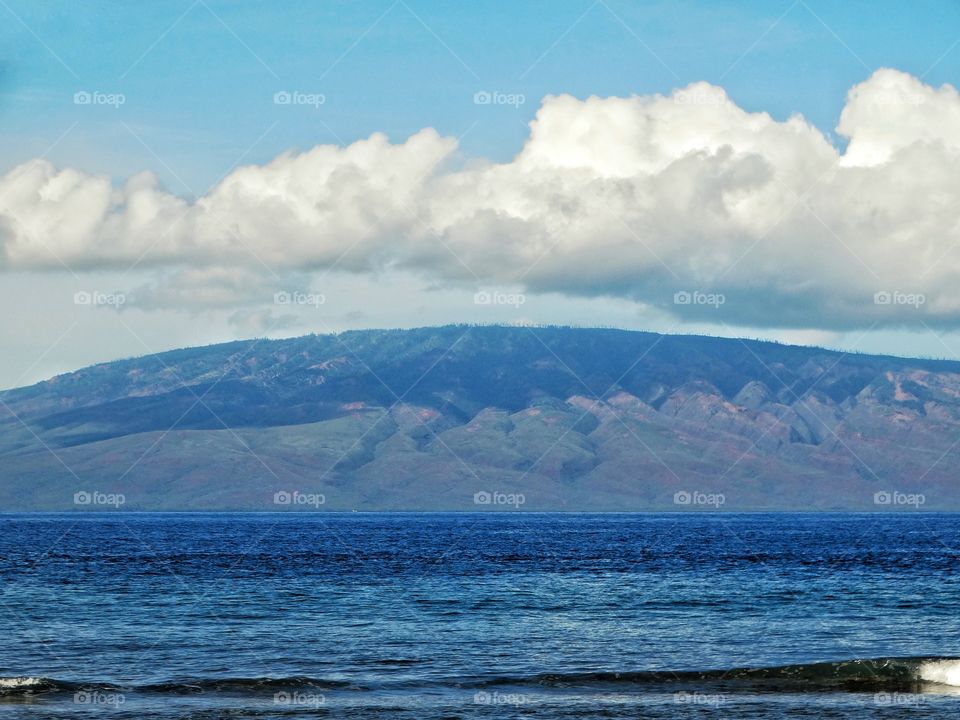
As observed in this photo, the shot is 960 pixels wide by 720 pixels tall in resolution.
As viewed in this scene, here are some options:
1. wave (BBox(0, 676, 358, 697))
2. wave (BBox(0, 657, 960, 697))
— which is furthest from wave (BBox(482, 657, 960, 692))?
wave (BBox(0, 676, 358, 697))

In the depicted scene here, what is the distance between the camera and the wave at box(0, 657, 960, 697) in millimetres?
47062

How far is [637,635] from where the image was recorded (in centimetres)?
6097

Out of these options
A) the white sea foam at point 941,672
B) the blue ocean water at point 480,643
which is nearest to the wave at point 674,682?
the white sea foam at point 941,672

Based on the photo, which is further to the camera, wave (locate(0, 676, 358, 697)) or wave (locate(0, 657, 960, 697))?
wave (locate(0, 657, 960, 697))

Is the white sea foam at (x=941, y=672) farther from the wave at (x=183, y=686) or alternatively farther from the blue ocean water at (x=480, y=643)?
the wave at (x=183, y=686)

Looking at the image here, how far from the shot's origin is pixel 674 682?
48.6 meters

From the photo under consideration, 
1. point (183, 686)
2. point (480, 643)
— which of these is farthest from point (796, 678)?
point (183, 686)

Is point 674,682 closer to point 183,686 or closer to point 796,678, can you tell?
point 796,678

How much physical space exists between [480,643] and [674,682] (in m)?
12.3

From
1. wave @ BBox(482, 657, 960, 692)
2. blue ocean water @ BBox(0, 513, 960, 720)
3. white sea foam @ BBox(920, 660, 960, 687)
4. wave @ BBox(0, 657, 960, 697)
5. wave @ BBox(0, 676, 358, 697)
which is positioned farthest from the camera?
white sea foam @ BBox(920, 660, 960, 687)

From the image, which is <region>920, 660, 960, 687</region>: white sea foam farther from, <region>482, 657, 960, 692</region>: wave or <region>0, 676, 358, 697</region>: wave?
<region>0, 676, 358, 697</region>: wave

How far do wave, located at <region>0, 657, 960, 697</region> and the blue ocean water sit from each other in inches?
5.4

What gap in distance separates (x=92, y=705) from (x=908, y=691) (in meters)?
29.1

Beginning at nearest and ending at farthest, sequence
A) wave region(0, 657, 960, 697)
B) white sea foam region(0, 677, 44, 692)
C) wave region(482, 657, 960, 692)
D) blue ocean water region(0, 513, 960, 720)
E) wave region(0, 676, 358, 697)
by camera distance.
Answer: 1. blue ocean water region(0, 513, 960, 720)
2. wave region(0, 676, 358, 697)
3. white sea foam region(0, 677, 44, 692)
4. wave region(0, 657, 960, 697)
5. wave region(482, 657, 960, 692)
